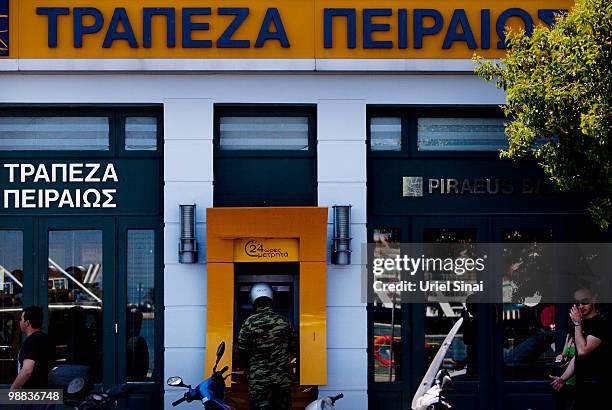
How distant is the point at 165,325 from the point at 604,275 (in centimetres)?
552

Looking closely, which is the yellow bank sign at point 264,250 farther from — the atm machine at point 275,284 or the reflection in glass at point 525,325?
the reflection in glass at point 525,325

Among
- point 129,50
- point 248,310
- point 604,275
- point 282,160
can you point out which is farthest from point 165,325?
point 604,275

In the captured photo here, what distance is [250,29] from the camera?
37.7 ft

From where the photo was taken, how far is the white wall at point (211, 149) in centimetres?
1133

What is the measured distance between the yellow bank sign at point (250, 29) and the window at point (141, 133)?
0.82m

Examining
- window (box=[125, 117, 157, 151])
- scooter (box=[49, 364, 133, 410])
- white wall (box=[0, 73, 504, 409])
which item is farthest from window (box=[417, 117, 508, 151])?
scooter (box=[49, 364, 133, 410])

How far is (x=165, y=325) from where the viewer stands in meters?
11.3

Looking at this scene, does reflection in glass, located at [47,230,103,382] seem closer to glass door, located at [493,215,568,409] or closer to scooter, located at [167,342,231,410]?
scooter, located at [167,342,231,410]

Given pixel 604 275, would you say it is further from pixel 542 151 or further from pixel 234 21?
pixel 234 21

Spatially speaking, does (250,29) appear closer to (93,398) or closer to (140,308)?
(140,308)

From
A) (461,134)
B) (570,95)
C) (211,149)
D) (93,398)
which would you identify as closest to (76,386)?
(93,398)

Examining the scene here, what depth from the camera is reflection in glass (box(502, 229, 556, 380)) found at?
11859 millimetres

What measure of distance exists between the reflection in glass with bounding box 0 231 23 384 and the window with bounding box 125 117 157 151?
5.80 ft

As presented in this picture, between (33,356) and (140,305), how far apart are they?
7.49ft
